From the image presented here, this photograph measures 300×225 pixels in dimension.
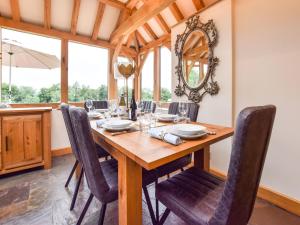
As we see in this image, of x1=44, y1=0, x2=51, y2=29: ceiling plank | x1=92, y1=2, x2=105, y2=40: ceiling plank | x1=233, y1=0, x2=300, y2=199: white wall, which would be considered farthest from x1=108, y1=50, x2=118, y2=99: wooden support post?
x1=233, y1=0, x2=300, y2=199: white wall

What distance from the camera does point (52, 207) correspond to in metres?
1.67

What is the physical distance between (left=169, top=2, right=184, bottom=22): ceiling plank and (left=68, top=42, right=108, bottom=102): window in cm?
185

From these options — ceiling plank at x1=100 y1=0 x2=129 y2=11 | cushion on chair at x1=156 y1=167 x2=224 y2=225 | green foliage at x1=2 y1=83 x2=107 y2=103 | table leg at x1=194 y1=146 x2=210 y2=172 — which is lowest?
cushion on chair at x1=156 y1=167 x2=224 y2=225

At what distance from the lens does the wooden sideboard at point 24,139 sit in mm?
2227

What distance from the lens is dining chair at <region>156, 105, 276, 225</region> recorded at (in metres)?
0.63

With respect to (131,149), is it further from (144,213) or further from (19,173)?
(19,173)

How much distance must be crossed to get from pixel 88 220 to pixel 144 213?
0.52 m

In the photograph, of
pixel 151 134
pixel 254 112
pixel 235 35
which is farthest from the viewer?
pixel 235 35

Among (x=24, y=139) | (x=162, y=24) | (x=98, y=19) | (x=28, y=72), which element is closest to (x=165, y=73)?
(x=162, y=24)

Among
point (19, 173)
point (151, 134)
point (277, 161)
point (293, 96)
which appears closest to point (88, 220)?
point (151, 134)

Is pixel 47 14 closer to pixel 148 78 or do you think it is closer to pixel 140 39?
pixel 140 39

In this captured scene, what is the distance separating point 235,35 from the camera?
2.12 metres

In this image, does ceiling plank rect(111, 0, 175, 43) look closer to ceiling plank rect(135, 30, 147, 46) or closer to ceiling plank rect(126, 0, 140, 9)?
ceiling plank rect(126, 0, 140, 9)

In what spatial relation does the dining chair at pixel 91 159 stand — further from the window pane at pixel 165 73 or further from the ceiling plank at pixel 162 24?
the ceiling plank at pixel 162 24
